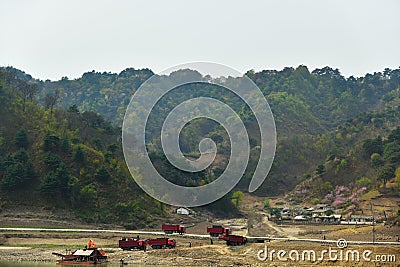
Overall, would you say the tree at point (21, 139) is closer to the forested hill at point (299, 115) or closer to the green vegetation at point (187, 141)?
the green vegetation at point (187, 141)

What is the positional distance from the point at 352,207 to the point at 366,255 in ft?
108

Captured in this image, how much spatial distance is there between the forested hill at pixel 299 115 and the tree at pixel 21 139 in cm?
1216

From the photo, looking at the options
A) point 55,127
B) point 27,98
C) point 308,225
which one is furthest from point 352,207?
point 27,98

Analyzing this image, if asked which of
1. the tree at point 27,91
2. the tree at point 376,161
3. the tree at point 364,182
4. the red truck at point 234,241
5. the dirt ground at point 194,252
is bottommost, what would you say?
the dirt ground at point 194,252

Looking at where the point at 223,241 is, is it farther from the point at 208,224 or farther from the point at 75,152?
the point at 75,152

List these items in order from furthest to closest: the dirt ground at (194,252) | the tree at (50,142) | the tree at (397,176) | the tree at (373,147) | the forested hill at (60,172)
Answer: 1. the tree at (373,147)
2. the tree at (397,176)
3. the tree at (50,142)
4. the forested hill at (60,172)
5. the dirt ground at (194,252)

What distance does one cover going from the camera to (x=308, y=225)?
59969mm

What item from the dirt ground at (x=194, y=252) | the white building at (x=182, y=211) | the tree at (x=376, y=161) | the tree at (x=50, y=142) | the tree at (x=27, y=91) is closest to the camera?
the dirt ground at (x=194, y=252)

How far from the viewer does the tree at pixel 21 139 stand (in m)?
61.5

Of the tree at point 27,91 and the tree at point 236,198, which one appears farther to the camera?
the tree at point 236,198

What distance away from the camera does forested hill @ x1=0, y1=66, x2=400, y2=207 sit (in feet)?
277

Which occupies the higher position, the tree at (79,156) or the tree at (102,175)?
the tree at (79,156)

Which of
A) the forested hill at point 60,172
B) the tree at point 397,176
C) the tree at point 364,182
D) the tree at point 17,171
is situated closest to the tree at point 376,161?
the tree at point 364,182

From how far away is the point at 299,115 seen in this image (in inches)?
5517
